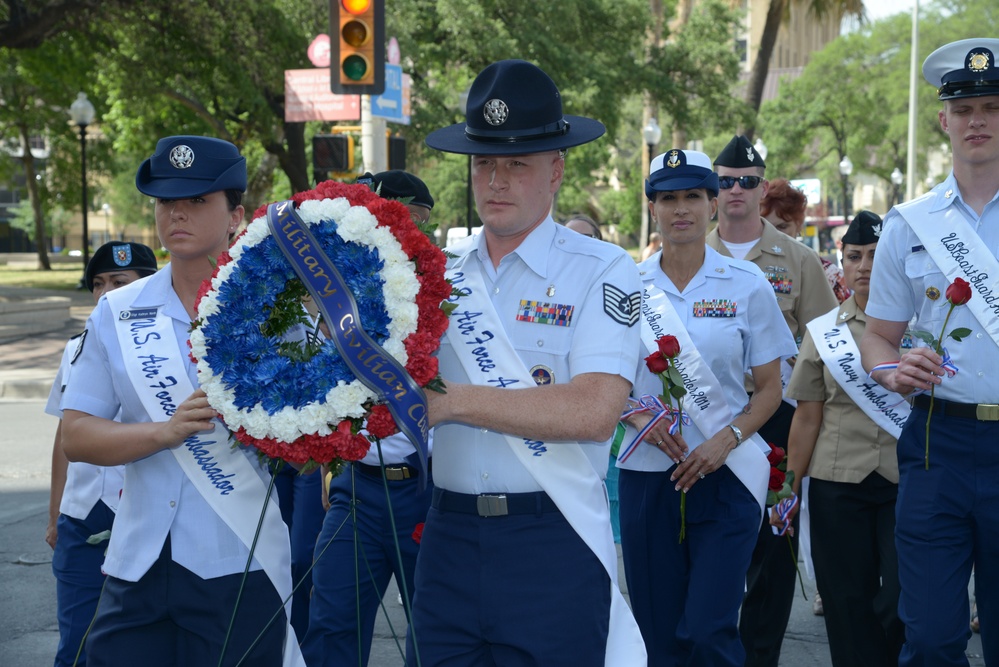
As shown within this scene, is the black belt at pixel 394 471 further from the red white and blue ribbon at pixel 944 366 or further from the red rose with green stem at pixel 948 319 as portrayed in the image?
the red rose with green stem at pixel 948 319

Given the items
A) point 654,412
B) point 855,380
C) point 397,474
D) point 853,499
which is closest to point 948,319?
point 654,412

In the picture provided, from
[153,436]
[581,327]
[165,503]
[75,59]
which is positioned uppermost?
[75,59]

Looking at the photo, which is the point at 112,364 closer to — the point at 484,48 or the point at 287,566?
the point at 287,566

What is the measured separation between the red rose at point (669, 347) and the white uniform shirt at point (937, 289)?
27.3 inches

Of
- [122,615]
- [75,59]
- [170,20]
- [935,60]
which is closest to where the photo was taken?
[122,615]

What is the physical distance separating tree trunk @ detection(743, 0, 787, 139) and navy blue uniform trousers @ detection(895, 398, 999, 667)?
75.2 feet

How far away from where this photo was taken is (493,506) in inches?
119

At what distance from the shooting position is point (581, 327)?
3025 millimetres

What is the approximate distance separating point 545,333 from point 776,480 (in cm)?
208

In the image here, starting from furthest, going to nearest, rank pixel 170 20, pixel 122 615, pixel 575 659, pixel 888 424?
pixel 170 20, pixel 888 424, pixel 122 615, pixel 575 659

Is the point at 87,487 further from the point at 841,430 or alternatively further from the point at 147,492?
the point at 841,430

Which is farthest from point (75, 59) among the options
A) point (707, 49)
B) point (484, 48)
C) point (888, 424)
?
point (888, 424)

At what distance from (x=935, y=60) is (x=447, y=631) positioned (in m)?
2.46

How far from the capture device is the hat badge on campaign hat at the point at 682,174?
4762 millimetres
